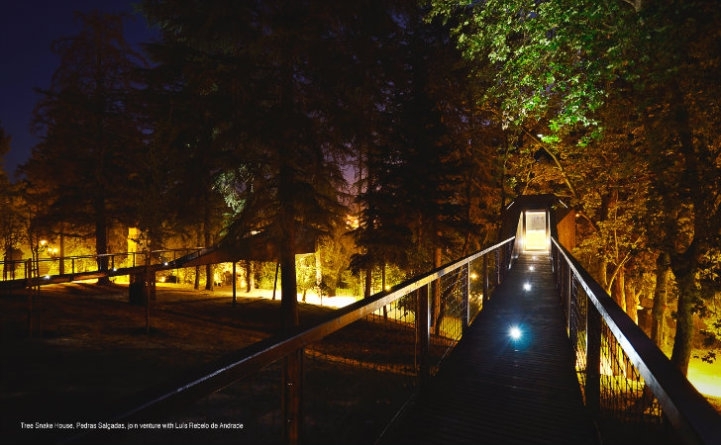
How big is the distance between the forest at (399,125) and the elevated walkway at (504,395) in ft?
19.0

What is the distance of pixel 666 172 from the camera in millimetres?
11883

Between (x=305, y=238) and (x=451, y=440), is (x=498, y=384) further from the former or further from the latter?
(x=305, y=238)

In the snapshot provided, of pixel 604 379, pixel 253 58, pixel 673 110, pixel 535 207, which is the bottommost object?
pixel 604 379

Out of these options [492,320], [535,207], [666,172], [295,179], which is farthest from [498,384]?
[535,207]

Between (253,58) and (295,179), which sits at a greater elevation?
(253,58)

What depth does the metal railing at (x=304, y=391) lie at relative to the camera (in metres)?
1.75

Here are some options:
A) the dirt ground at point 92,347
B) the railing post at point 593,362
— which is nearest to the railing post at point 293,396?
the dirt ground at point 92,347

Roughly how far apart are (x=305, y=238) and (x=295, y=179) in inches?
106

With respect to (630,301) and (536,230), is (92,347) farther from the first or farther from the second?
(630,301)

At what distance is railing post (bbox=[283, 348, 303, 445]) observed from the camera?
7.91 feet

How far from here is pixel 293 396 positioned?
8.16ft

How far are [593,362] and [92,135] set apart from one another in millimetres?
25576

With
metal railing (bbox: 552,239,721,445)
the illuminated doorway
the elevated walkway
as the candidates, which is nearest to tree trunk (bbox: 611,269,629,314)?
the illuminated doorway

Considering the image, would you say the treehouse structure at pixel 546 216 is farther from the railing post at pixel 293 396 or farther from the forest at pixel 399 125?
the railing post at pixel 293 396
